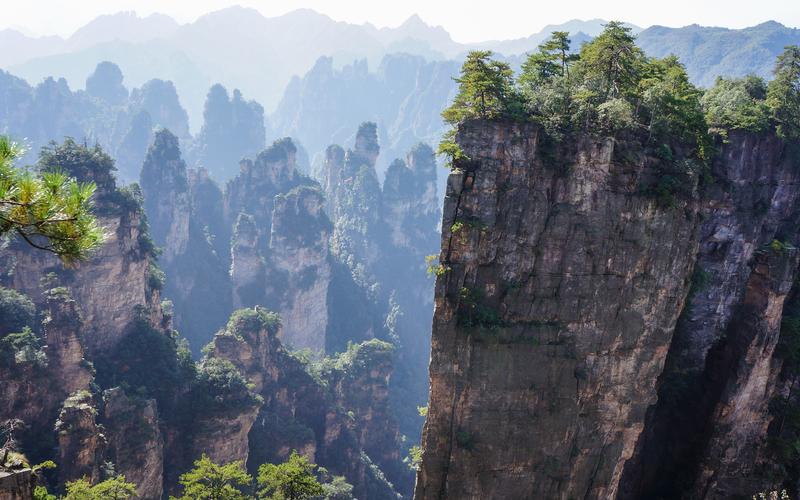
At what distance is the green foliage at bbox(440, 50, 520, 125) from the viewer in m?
16.9

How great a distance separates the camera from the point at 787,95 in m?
22.1

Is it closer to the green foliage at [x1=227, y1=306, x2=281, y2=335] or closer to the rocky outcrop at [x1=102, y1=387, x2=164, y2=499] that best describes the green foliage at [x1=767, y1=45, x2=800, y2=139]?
the rocky outcrop at [x1=102, y1=387, x2=164, y2=499]

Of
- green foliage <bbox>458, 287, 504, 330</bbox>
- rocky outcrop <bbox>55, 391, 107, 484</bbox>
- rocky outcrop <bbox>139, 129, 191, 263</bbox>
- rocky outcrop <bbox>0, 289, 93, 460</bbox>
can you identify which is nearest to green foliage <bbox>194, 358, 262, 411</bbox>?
rocky outcrop <bbox>0, 289, 93, 460</bbox>

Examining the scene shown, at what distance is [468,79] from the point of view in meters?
17.0

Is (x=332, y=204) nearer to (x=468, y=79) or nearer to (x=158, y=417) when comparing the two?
(x=158, y=417)

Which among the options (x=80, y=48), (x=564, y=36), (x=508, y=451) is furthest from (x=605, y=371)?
(x=80, y=48)

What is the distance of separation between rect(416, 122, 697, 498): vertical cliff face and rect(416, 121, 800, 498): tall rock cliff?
0.04m

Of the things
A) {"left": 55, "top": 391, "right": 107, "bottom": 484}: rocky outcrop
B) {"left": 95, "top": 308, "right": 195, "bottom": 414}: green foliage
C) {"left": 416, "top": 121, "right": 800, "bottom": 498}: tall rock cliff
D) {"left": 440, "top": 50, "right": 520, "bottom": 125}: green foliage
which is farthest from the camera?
{"left": 95, "top": 308, "right": 195, "bottom": 414}: green foliage

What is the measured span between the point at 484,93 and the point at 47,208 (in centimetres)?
1257

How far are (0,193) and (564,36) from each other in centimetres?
1806

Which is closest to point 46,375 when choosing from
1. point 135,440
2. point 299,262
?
point 135,440

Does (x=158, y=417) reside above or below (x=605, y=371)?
below

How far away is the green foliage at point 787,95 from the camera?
2106 cm

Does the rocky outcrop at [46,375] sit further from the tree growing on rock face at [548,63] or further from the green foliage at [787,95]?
the green foliage at [787,95]
